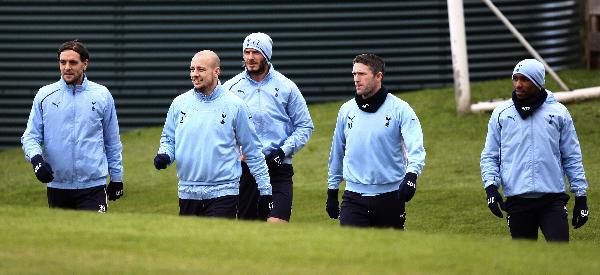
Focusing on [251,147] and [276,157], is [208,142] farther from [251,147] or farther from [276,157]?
[276,157]

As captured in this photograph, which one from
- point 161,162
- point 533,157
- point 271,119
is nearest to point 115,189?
point 161,162

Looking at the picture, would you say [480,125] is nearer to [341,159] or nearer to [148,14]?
[148,14]

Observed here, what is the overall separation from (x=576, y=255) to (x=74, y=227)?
2.93 meters

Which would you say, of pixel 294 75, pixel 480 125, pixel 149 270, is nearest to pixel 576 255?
pixel 149 270

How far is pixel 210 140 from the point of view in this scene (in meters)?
11.5

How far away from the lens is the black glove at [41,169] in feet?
38.6

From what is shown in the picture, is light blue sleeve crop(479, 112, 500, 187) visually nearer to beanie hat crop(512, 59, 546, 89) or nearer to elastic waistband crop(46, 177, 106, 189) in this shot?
beanie hat crop(512, 59, 546, 89)

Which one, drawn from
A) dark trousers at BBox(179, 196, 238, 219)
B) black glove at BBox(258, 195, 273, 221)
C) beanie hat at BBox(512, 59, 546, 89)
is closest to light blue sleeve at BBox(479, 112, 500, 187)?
beanie hat at BBox(512, 59, 546, 89)

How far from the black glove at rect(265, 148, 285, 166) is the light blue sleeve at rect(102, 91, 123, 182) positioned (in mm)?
1284

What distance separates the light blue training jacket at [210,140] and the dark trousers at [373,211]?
0.84 metres

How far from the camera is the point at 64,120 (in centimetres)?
1206

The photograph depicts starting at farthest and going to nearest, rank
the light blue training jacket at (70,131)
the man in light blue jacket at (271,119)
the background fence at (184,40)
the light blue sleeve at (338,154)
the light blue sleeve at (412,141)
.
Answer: the background fence at (184,40) < the man in light blue jacket at (271,119) < the light blue training jacket at (70,131) < the light blue sleeve at (338,154) < the light blue sleeve at (412,141)

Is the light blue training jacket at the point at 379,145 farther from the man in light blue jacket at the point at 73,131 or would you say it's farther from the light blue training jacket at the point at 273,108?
the man in light blue jacket at the point at 73,131

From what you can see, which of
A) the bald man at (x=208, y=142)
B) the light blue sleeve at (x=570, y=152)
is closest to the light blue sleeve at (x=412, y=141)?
the light blue sleeve at (x=570, y=152)
